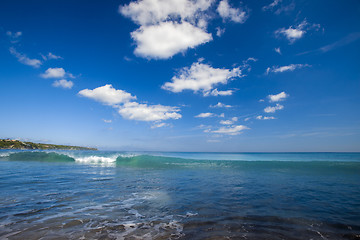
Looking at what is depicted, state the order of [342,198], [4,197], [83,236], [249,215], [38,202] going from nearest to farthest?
1. [83,236]
2. [249,215]
3. [38,202]
4. [4,197]
5. [342,198]

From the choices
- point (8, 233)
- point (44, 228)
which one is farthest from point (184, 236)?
point (8, 233)

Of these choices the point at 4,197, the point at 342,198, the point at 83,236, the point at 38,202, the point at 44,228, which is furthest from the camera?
the point at 342,198

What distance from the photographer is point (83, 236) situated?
14.0ft

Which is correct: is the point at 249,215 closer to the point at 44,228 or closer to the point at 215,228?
the point at 215,228

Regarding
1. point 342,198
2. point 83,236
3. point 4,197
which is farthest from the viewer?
point 342,198

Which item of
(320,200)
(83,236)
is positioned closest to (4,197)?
(83,236)

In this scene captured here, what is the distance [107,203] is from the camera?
7.05 meters

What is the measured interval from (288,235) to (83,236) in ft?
17.0

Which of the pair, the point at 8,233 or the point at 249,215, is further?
the point at 249,215

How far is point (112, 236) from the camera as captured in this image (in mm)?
4324

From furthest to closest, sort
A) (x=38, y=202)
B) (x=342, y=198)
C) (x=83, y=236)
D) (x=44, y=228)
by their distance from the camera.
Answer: (x=342, y=198), (x=38, y=202), (x=44, y=228), (x=83, y=236)

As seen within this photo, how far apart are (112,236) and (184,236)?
1.81 meters

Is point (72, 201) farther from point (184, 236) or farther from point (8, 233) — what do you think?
point (184, 236)

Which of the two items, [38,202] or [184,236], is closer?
[184,236]
